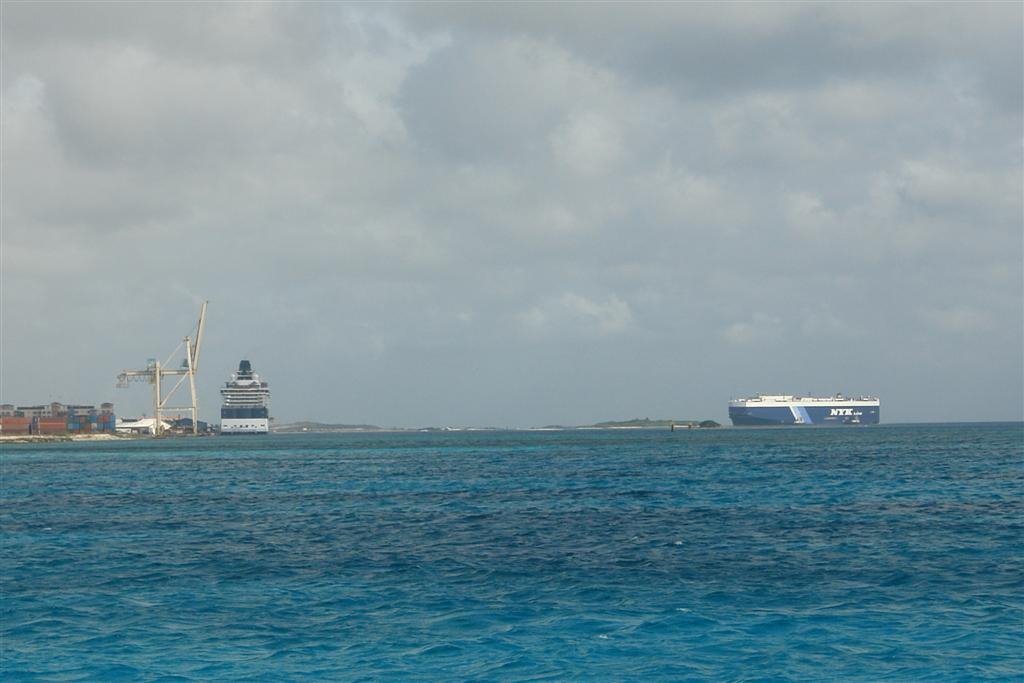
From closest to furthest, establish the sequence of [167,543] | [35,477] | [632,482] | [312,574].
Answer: [312,574] → [167,543] → [632,482] → [35,477]

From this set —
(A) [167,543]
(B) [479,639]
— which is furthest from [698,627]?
(A) [167,543]

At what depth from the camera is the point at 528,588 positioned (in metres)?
28.6

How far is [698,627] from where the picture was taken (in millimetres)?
23531

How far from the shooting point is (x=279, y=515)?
51.2m

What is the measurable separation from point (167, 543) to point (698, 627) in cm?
2579

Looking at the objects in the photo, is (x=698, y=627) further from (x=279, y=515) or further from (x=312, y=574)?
(x=279, y=515)

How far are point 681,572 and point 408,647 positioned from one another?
450 inches

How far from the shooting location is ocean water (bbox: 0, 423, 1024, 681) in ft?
69.1

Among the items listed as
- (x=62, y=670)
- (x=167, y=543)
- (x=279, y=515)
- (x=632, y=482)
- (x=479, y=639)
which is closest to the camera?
(x=62, y=670)

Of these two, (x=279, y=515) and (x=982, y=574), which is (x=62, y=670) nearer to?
(x=982, y=574)

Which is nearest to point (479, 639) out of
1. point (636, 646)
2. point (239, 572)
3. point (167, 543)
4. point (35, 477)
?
point (636, 646)

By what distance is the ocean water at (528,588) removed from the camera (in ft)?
69.1

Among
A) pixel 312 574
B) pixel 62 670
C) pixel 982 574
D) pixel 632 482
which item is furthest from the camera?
pixel 632 482

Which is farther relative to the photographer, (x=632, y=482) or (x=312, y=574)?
(x=632, y=482)
